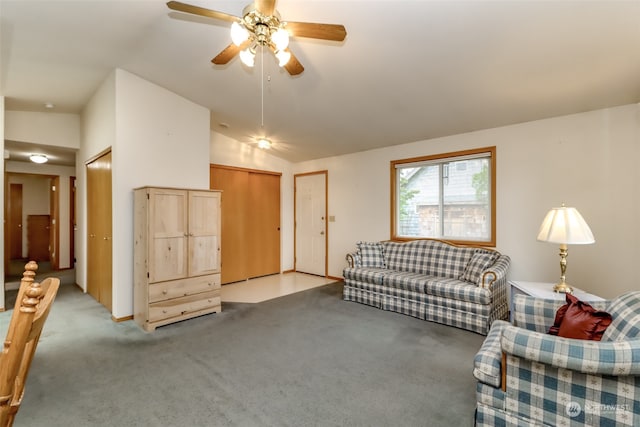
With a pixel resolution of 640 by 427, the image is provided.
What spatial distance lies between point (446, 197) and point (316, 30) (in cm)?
320

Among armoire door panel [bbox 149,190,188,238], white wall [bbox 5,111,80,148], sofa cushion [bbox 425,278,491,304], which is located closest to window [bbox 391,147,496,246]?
sofa cushion [bbox 425,278,491,304]

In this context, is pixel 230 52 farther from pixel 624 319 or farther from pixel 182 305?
pixel 624 319

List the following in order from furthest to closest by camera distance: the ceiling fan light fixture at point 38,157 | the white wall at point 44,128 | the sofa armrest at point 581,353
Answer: the ceiling fan light fixture at point 38,157
the white wall at point 44,128
the sofa armrest at point 581,353

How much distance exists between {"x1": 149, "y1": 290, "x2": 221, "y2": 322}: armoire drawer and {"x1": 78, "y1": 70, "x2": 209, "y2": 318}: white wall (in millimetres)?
584

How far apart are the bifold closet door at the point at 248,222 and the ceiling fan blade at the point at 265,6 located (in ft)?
11.9

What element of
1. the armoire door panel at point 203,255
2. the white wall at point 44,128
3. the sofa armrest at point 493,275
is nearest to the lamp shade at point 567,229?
the sofa armrest at point 493,275

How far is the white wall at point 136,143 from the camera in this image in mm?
3416

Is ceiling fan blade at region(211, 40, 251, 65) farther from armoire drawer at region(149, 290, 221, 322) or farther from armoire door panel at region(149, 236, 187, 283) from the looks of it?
armoire drawer at region(149, 290, 221, 322)

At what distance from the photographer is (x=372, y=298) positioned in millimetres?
4008

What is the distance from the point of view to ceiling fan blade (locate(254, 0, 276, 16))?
1.72 m

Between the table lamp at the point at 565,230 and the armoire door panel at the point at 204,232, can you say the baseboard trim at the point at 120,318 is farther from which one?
the table lamp at the point at 565,230

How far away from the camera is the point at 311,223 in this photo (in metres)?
6.05

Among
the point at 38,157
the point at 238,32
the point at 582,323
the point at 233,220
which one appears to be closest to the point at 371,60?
the point at 238,32

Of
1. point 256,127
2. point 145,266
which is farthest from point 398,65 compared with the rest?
point 145,266
